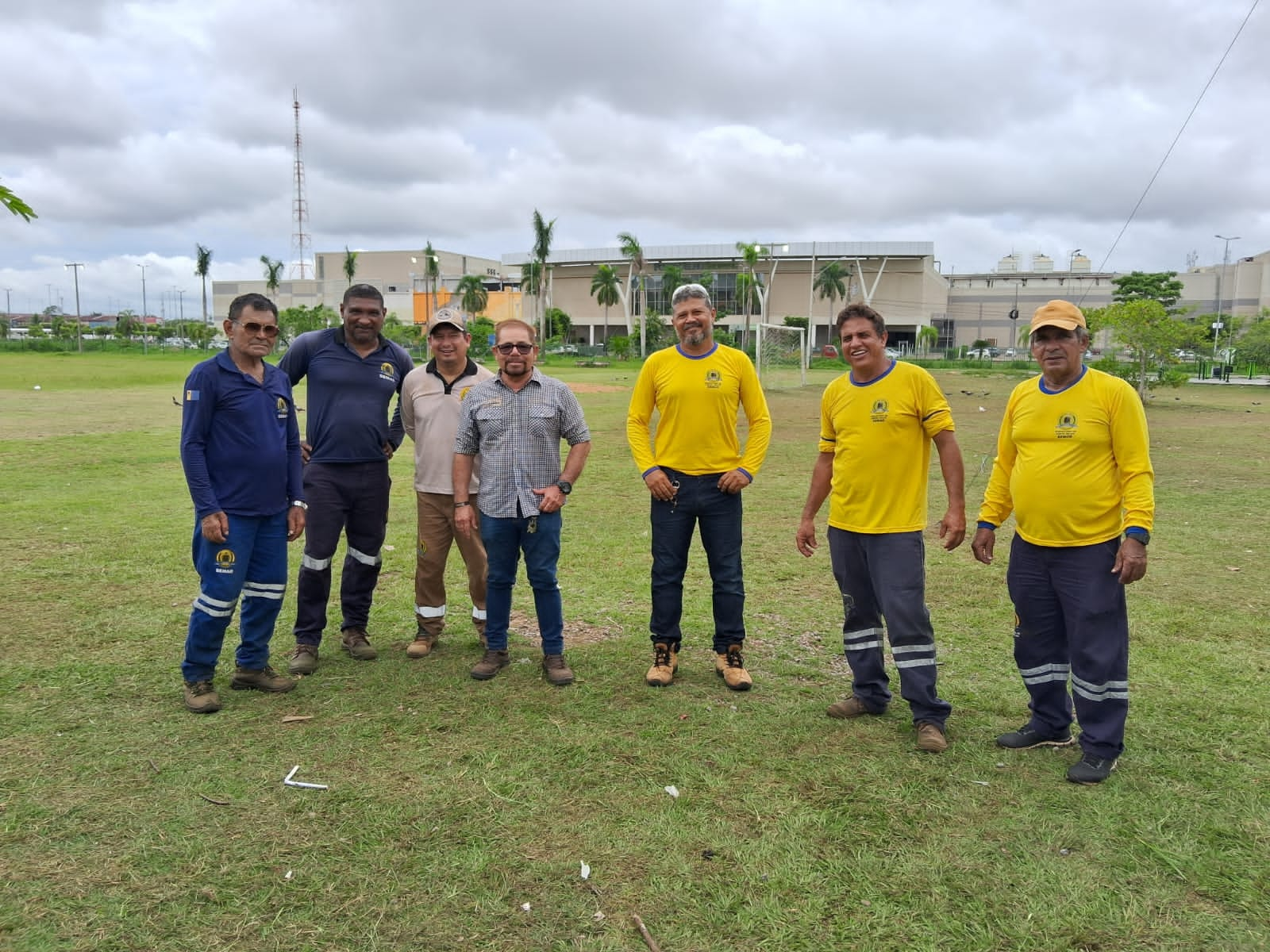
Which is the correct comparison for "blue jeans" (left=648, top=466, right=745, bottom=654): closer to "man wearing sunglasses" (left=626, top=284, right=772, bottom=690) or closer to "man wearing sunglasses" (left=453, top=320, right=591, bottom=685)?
"man wearing sunglasses" (left=626, top=284, right=772, bottom=690)

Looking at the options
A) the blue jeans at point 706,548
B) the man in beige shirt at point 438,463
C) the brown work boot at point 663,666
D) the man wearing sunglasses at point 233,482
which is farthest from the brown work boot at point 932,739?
the man wearing sunglasses at point 233,482

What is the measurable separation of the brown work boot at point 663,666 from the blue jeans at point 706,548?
0.04 metres

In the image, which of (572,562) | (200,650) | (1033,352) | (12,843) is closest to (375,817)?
(12,843)

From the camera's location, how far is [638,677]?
196 inches

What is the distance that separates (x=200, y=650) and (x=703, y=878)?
2877mm

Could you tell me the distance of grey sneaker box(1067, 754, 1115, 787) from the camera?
3.71 m

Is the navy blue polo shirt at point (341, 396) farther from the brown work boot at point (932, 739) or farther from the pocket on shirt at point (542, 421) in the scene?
the brown work boot at point (932, 739)

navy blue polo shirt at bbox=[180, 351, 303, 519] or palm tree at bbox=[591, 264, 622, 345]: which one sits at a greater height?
palm tree at bbox=[591, 264, 622, 345]

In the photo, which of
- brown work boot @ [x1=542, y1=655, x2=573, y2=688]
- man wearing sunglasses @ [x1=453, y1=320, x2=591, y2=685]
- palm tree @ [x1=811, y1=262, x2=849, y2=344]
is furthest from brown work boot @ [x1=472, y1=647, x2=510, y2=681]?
palm tree @ [x1=811, y1=262, x2=849, y2=344]

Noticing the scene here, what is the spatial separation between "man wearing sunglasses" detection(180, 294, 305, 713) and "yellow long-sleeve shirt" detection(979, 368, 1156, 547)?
367cm

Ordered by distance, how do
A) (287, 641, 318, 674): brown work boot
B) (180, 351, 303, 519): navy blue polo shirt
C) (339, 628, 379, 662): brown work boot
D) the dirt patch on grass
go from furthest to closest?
the dirt patch on grass, (339, 628, 379, 662): brown work boot, (287, 641, 318, 674): brown work boot, (180, 351, 303, 519): navy blue polo shirt

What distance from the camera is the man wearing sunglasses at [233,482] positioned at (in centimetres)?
439

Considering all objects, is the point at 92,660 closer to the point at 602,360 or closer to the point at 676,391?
the point at 676,391

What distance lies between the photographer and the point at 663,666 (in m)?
4.91
